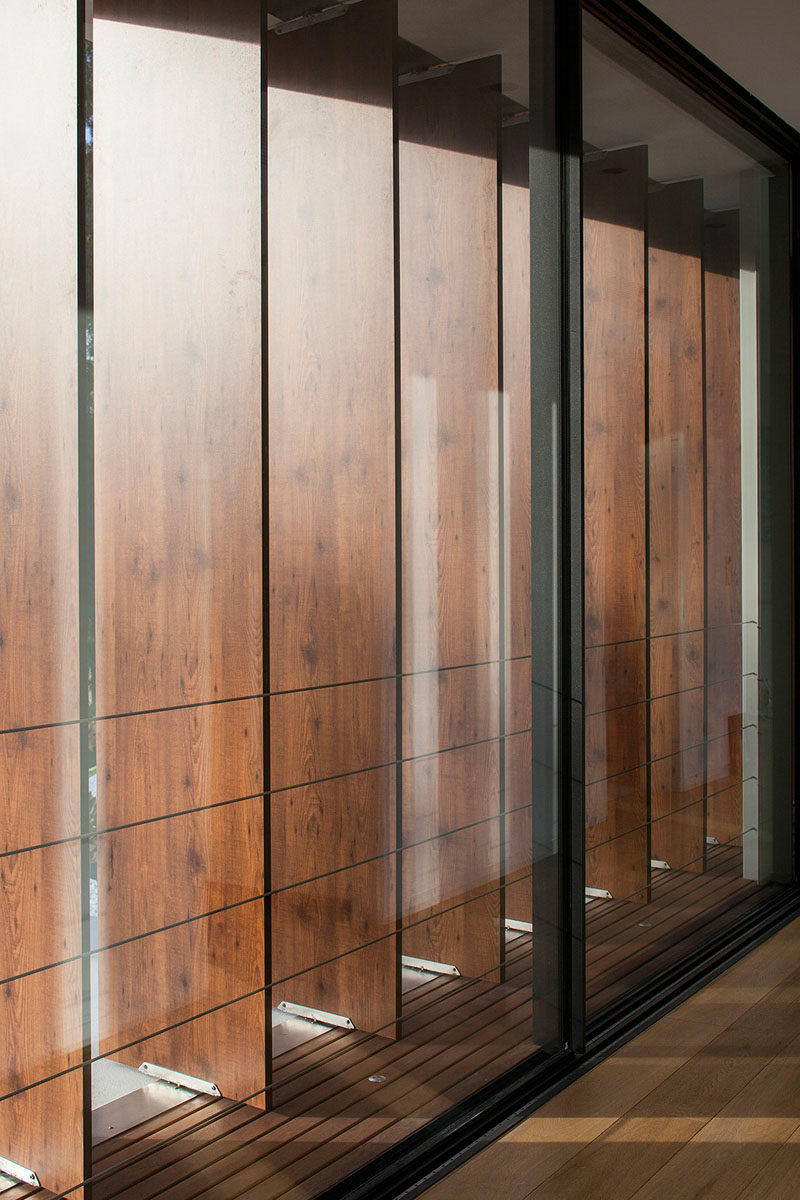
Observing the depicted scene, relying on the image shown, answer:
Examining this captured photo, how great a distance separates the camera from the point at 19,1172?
158 cm

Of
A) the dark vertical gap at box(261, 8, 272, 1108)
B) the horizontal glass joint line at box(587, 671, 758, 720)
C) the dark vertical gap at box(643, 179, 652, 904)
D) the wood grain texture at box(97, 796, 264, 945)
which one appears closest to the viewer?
the wood grain texture at box(97, 796, 264, 945)

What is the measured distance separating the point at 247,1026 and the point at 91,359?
1142 millimetres

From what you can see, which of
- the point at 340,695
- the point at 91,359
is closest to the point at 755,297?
the point at 340,695

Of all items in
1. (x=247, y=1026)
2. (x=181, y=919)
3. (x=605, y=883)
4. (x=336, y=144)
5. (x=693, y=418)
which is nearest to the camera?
(x=181, y=919)

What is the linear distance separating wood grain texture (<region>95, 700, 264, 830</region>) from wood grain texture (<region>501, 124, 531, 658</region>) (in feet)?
2.46

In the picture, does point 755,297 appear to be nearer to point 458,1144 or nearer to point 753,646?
point 753,646

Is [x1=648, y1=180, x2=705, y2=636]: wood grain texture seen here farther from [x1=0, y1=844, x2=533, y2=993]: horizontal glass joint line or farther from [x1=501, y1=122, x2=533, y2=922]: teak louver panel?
[x1=0, y1=844, x2=533, y2=993]: horizontal glass joint line

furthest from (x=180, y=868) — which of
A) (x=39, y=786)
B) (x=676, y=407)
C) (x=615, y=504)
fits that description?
(x=676, y=407)

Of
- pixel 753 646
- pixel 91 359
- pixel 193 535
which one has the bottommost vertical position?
pixel 753 646

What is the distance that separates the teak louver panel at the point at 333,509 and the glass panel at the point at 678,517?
0.68 metres

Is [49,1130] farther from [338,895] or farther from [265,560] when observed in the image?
[265,560]

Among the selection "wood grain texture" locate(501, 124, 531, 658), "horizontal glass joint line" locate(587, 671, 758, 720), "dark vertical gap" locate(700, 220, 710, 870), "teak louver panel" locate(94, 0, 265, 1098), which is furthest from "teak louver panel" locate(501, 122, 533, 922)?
"dark vertical gap" locate(700, 220, 710, 870)

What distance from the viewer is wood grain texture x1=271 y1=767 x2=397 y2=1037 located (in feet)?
6.58

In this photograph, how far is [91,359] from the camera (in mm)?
1638
